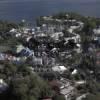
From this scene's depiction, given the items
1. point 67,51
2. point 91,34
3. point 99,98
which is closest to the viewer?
point 99,98

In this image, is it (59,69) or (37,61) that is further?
(37,61)

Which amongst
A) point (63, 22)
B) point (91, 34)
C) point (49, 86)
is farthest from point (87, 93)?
point (63, 22)

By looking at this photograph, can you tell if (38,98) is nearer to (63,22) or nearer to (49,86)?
(49,86)

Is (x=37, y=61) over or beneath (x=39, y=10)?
over

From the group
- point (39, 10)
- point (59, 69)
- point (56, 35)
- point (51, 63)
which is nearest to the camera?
point (59, 69)

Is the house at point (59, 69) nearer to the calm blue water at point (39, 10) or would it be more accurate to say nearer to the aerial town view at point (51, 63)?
the aerial town view at point (51, 63)

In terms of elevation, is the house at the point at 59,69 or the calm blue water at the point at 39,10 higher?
the house at the point at 59,69

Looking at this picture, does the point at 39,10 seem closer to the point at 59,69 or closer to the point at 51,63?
the point at 51,63

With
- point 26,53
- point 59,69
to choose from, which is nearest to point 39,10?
point 26,53

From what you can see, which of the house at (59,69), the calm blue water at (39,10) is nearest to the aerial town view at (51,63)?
the house at (59,69)

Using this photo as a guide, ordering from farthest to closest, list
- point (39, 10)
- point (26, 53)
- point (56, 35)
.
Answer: point (39, 10) → point (56, 35) → point (26, 53)

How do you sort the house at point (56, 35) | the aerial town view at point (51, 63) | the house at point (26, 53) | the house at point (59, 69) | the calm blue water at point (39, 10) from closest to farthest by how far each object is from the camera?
the aerial town view at point (51, 63), the house at point (59, 69), the house at point (26, 53), the house at point (56, 35), the calm blue water at point (39, 10)
